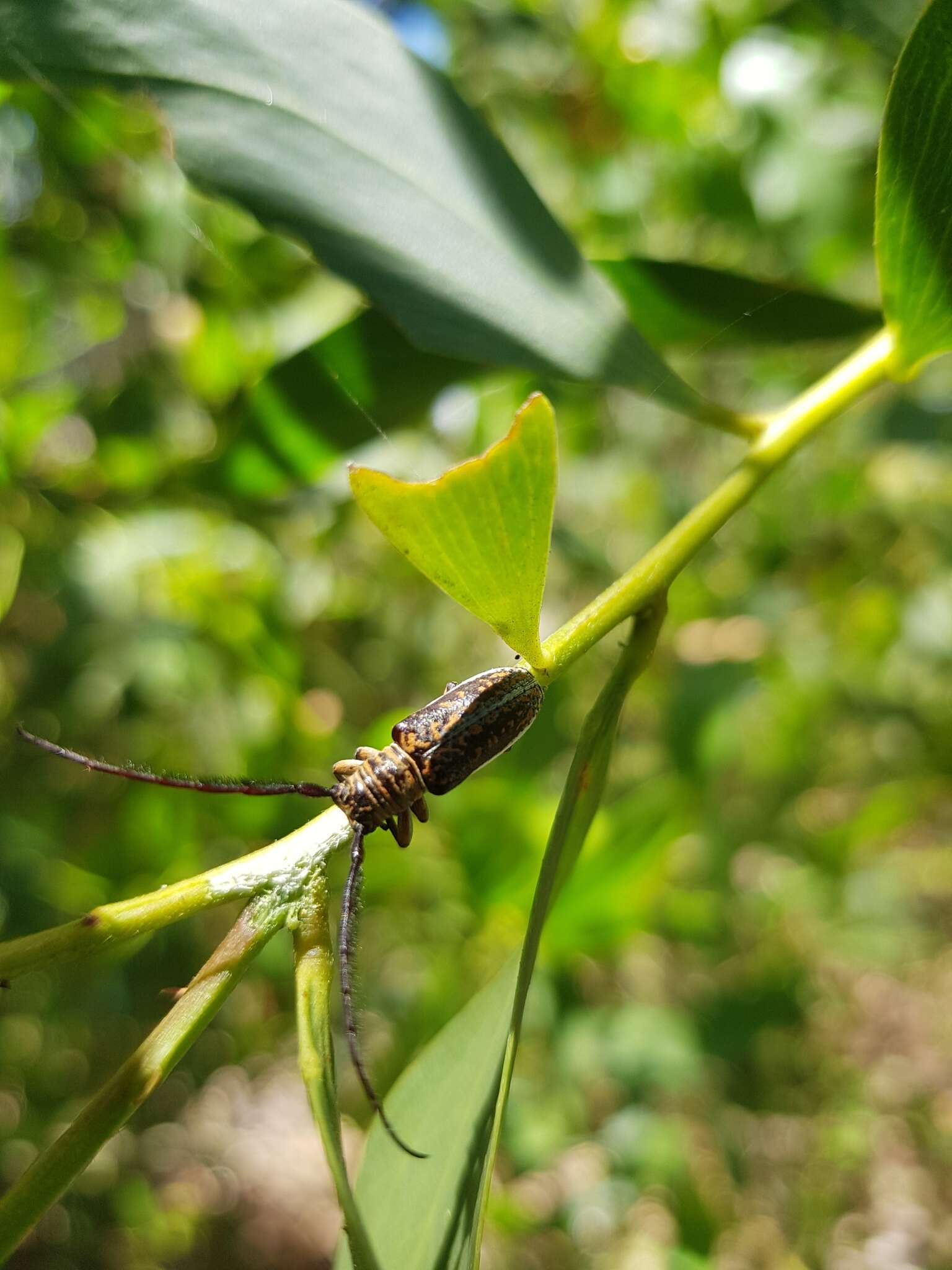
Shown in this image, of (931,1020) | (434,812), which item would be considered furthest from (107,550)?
(931,1020)

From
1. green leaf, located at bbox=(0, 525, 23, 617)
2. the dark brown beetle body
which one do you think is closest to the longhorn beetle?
the dark brown beetle body

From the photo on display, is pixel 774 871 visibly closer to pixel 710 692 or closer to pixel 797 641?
pixel 797 641

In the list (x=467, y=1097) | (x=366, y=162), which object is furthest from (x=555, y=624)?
(x=467, y=1097)

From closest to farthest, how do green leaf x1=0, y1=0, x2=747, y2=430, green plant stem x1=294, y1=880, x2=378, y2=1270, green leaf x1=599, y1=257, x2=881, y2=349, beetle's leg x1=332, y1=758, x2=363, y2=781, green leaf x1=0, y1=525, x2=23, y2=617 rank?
1. green plant stem x1=294, y1=880, x2=378, y2=1270
2. beetle's leg x1=332, y1=758, x2=363, y2=781
3. green leaf x1=0, y1=0, x2=747, y2=430
4. green leaf x1=599, y1=257, x2=881, y2=349
5. green leaf x1=0, y1=525, x2=23, y2=617

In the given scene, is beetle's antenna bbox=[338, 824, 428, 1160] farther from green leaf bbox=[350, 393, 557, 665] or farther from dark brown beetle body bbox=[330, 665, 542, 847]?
green leaf bbox=[350, 393, 557, 665]

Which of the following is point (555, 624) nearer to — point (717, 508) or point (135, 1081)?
point (717, 508)
